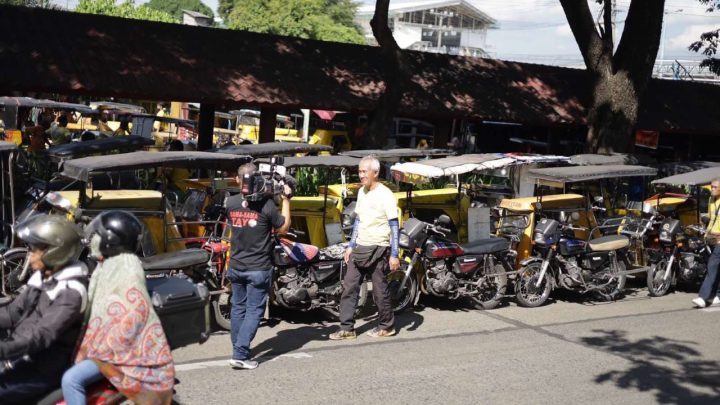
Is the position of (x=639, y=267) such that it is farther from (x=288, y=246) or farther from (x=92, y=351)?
(x=92, y=351)

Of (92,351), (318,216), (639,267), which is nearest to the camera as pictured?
(92,351)

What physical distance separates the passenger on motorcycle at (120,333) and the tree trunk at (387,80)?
12.9 metres

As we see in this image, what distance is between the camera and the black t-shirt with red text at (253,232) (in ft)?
25.8

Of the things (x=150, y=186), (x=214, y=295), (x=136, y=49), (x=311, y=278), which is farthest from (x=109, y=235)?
(x=136, y=49)

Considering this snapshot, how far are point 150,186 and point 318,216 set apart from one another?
130 inches

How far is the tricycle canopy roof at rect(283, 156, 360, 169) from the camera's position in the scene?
10727 millimetres

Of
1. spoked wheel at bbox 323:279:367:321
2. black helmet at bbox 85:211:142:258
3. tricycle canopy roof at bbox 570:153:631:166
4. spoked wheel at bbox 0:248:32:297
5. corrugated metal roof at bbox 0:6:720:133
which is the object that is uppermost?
corrugated metal roof at bbox 0:6:720:133

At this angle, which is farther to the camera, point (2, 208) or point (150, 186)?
point (150, 186)

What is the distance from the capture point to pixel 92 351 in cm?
455

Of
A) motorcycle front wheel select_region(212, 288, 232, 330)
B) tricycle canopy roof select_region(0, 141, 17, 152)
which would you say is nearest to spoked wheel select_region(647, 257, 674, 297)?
motorcycle front wheel select_region(212, 288, 232, 330)

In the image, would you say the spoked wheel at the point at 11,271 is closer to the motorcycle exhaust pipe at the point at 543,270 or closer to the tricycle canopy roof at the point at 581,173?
the motorcycle exhaust pipe at the point at 543,270

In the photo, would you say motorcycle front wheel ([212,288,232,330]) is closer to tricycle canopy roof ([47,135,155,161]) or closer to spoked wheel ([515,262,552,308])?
tricycle canopy roof ([47,135,155,161])

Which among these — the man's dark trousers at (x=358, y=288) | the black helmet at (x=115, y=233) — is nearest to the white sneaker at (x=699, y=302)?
the man's dark trousers at (x=358, y=288)

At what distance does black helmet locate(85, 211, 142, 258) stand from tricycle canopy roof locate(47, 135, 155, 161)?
6.45 m
